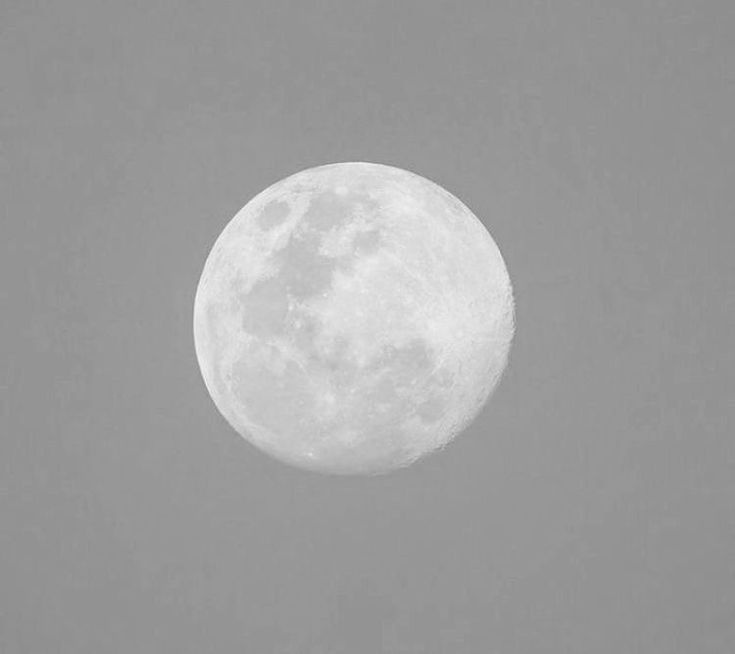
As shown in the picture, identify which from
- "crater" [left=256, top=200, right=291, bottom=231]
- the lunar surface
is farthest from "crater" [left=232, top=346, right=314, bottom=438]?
"crater" [left=256, top=200, right=291, bottom=231]

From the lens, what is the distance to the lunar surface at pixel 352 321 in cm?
407

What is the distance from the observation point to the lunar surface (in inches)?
160

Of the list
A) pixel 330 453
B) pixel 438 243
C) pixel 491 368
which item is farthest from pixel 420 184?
pixel 330 453

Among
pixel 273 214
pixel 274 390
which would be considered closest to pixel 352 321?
pixel 274 390

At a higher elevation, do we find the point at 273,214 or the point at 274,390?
the point at 273,214

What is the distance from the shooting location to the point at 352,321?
4.05m

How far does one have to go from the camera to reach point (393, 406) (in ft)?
13.5

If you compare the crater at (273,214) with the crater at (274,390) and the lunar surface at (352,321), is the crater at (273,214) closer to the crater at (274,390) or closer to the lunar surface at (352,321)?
the lunar surface at (352,321)

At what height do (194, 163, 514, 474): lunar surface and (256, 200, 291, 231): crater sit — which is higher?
(256, 200, 291, 231): crater

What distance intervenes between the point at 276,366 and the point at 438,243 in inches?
23.2

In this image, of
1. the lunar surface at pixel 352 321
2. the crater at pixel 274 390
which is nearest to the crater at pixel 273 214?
the lunar surface at pixel 352 321

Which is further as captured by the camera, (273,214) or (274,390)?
(273,214)

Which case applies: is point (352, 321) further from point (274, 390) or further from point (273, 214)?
point (273, 214)

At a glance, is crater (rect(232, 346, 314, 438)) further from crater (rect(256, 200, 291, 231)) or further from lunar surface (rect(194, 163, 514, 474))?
crater (rect(256, 200, 291, 231))
